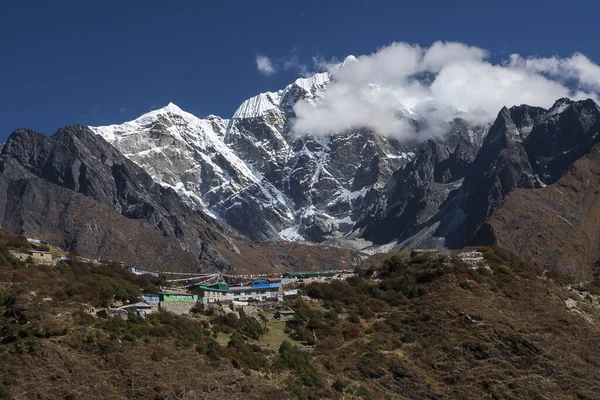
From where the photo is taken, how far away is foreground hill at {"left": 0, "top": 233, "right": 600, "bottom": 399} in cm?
7688

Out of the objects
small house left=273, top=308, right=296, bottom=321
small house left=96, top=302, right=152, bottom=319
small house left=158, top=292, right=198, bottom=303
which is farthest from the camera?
small house left=273, top=308, right=296, bottom=321

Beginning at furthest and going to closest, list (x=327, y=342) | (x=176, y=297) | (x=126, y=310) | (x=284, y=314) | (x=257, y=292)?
(x=257, y=292) < (x=284, y=314) < (x=176, y=297) < (x=327, y=342) < (x=126, y=310)

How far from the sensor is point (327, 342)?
331 feet

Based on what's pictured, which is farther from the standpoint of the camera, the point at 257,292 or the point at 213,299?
the point at 257,292

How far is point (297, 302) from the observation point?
11912 cm

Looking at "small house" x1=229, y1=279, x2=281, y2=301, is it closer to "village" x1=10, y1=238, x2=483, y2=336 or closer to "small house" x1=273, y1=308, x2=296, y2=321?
"village" x1=10, y1=238, x2=483, y2=336

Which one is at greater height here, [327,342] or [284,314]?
[284,314]

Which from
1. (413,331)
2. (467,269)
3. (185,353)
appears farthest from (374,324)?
(185,353)

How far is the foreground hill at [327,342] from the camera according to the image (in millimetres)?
76875

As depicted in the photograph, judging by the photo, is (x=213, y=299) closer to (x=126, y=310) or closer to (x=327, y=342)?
(x=327, y=342)

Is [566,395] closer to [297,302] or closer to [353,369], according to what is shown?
[353,369]

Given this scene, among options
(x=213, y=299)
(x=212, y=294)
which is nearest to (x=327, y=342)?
(x=213, y=299)

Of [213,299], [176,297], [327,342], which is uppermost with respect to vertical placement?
[176,297]

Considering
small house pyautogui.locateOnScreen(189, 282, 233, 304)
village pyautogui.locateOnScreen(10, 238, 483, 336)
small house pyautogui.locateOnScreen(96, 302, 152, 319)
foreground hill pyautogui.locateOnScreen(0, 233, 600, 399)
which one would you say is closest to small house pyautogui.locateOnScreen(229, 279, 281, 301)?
village pyautogui.locateOnScreen(10, 238, 483, 336)
